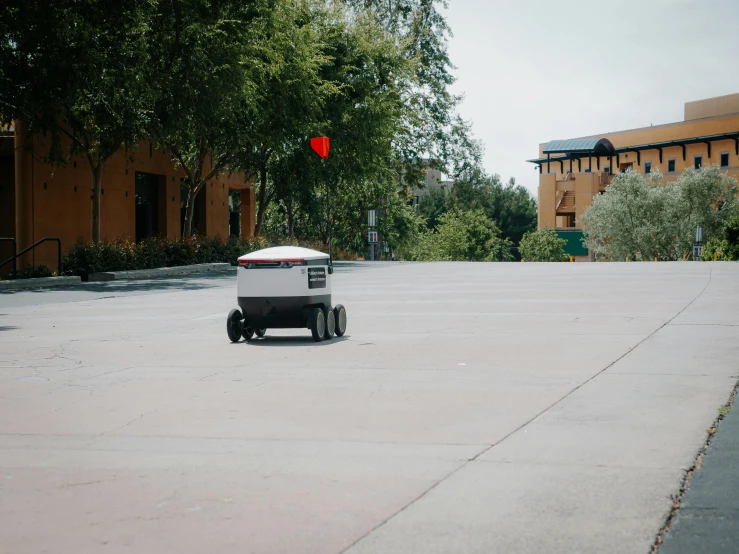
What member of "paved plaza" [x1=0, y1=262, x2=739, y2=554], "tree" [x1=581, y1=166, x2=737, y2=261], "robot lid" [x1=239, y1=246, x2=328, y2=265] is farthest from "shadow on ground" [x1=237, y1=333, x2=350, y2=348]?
"tree" [x1=581, y1=166, x2=737, y2=261]

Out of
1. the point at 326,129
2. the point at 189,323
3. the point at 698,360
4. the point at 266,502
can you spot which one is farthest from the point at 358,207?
the point at 266,502

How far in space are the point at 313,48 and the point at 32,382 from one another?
30090 mm

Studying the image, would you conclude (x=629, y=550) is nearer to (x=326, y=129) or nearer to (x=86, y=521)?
(x=86, y=521)

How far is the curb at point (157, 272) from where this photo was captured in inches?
1072

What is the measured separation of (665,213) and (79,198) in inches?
1970

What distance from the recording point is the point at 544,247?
3300 inches

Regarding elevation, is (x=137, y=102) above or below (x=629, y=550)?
above

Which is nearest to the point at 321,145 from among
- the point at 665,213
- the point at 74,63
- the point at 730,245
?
the point at 74,63

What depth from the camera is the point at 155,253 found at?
30.9 metres

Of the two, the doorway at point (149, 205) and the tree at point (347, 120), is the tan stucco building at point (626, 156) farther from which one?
the doorway at point (149, 205)

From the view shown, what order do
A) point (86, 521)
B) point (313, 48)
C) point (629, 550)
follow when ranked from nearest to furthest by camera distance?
point (629, 550) → point (86, 521) → point (313, 48)

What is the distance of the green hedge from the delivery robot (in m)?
17.2

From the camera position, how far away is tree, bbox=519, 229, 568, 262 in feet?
275

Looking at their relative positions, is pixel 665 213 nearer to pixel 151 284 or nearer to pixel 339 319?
pixel 151 284
